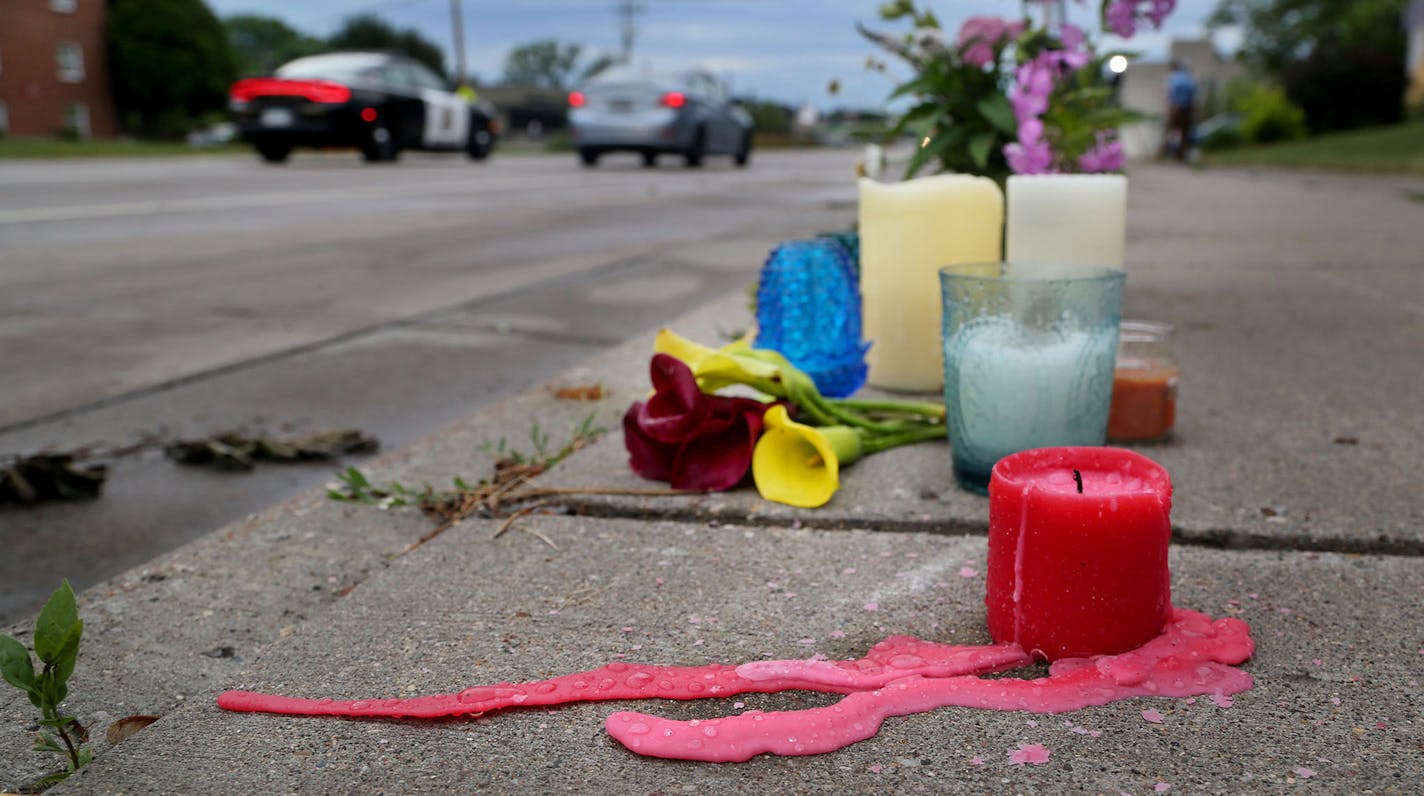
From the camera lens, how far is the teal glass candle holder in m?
1.83

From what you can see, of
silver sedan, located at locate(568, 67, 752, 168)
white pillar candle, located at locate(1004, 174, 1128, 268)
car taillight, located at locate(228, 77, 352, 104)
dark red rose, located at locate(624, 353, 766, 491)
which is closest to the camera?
dark red rose, located at locate(624, 353, 766, 491)

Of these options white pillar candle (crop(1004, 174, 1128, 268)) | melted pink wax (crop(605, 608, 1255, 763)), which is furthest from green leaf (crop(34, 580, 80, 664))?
white pillar candle (crop(1004, 174, 1128, 268))

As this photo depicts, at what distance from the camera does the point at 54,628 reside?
45.7 inches

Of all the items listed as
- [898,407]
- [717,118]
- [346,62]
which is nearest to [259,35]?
[346,62]

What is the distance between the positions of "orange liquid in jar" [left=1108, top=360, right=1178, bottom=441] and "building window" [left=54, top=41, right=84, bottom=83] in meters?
46.4

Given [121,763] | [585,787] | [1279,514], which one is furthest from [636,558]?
[1279,514]

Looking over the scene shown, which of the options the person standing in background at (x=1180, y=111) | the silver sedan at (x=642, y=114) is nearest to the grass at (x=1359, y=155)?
the person standing in background at (x=1180, y=111)

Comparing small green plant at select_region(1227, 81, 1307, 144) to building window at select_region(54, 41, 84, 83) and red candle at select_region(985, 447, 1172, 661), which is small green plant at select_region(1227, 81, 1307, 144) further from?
building window at select_region(54, 41, 84, 83)

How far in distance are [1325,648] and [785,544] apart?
0.72 meters

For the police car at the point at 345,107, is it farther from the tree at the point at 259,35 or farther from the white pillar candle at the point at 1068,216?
the tree at the point at 259,35

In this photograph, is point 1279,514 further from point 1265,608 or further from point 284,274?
point 284,274

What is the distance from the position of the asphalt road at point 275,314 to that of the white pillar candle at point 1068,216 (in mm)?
1131

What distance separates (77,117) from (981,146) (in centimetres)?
4673

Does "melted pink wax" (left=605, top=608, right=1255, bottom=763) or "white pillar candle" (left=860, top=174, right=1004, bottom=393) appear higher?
"white pillar candle" (left=860, top=174, right=1004, bottom=393)
